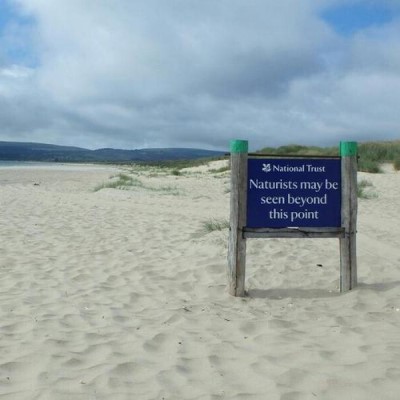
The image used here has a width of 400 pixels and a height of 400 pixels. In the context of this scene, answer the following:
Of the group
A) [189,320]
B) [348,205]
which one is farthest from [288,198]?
[189,320]

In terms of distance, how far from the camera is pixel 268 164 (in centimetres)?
530

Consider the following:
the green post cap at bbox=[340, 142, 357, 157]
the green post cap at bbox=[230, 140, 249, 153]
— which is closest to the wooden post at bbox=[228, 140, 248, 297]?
the green post cap at bbox=[230, 140, 249, 153]

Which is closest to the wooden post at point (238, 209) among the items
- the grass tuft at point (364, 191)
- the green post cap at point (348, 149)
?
the green post cap at point (348, 149)

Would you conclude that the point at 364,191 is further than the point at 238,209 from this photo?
Yes

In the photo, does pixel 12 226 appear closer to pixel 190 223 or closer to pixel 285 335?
pixel 190 223

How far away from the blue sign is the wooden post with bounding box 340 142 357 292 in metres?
0.13

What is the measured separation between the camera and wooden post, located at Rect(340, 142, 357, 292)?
17.5 ft

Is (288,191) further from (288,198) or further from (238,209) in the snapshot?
(238,209)

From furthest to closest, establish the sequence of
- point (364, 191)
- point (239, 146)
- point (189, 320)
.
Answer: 1. point (364, 191)
2. point (239, 146)
3. point (189, 320)

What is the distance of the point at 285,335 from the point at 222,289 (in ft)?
5.30

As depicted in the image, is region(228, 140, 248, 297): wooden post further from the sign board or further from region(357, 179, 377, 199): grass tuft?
region(357, 179, 377, 199): grass tuft

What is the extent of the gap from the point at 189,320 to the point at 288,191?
67.4 inches

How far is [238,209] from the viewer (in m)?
5.25

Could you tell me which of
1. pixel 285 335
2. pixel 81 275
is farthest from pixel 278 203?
pixel 81 275
